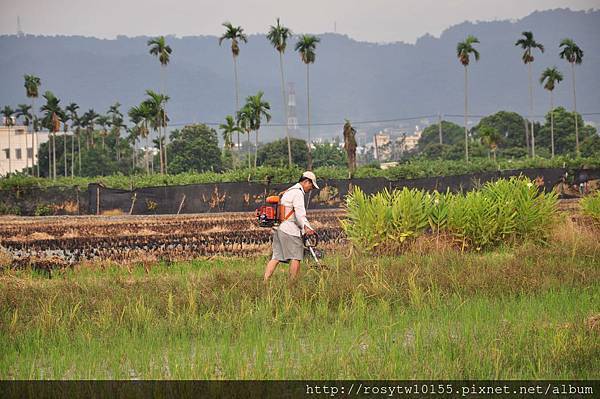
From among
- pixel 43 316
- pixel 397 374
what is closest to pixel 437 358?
pixel 397 374

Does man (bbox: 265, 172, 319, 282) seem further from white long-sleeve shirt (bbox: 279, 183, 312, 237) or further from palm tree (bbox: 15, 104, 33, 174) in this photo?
palm tree (bbox: 15, 104, 33, 174)

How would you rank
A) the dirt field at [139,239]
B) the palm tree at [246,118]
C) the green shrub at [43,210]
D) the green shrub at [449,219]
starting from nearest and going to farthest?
the green shrub at [449,219]
the dirt field at [139,239]
the green shrub at [43,210]
the palm tree at [246,118]

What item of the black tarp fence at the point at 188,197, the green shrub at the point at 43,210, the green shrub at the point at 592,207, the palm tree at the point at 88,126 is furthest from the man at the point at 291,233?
the palm tree at the point at 88,126

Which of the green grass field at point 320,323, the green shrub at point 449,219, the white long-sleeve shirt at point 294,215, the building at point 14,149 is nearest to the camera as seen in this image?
the green grass field at point 320,323

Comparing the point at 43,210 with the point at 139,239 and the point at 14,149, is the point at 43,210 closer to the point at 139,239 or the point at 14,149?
the point at 139,239

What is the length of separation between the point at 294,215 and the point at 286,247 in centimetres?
53

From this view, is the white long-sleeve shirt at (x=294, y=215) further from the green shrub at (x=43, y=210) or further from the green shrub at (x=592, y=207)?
the green shrub at (x=43, y=210)

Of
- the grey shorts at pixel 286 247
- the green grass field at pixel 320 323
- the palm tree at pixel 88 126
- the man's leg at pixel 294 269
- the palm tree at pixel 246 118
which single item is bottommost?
the green grass field at pixel 320 323

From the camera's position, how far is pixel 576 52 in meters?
101

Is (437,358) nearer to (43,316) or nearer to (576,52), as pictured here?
(43,316)

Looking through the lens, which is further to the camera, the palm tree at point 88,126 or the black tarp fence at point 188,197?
the palm tree at point 88,126

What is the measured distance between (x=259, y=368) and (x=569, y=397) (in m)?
2.64

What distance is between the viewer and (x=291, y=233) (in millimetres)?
12977

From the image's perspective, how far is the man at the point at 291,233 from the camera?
42.3 feet
